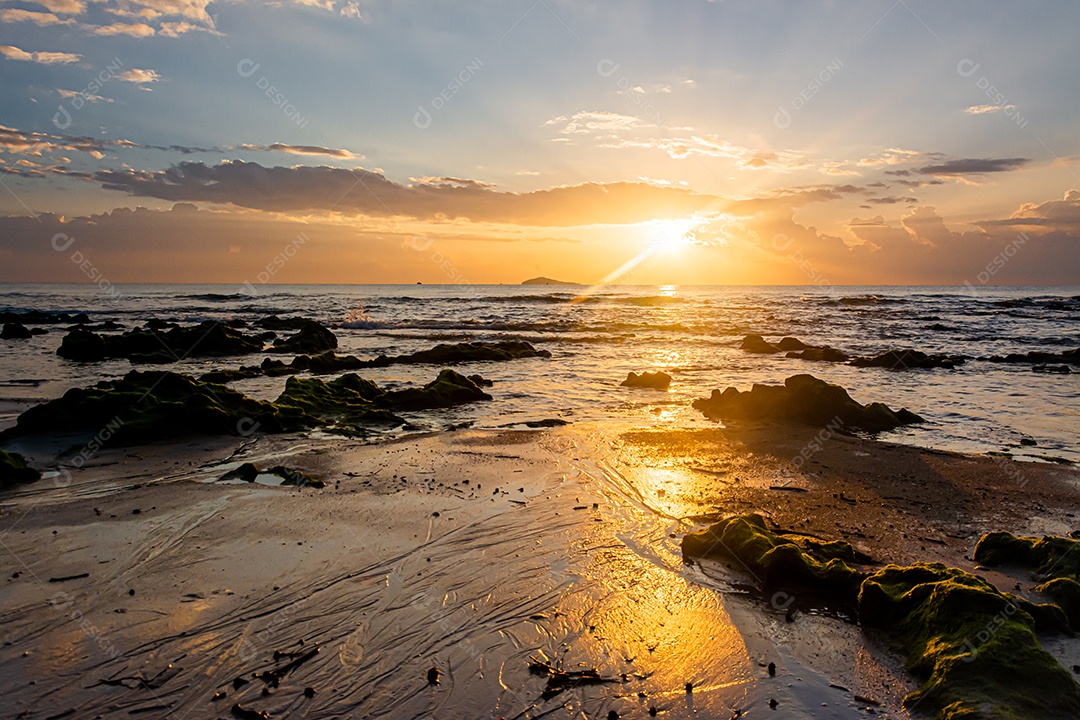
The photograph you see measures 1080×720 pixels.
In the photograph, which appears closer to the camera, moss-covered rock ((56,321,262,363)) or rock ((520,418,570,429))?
rock ((520,418,570,429))

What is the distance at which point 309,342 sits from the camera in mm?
29750

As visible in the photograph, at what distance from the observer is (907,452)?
37.3ft

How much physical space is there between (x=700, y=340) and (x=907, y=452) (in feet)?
83.8

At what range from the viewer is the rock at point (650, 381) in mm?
18875

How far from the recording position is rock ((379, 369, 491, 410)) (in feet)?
51.6

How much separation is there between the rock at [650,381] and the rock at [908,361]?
1095 centimetres

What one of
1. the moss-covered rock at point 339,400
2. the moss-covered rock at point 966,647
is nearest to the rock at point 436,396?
the moss-covered rock at point 339,400

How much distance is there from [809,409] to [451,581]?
1070 centimetres

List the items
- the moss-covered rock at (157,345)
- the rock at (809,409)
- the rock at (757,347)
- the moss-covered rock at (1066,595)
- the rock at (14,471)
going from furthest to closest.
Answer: the rock at (757,347) → the moss-covered rock at (157,345) → the rock at (809,409) → the rock at (14,471) → the moss-covered rock at (1066,595)

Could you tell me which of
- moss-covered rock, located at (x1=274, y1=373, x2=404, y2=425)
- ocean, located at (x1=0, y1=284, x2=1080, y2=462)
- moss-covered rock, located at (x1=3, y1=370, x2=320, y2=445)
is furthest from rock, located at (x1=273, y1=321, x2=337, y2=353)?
moss-covered rock, located at (x1=3, y1=370, x2=320, y2=445)

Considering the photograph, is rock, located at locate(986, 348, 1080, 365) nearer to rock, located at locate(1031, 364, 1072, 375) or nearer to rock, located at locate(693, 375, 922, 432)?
rock, located at locate(1031, 364, 1072, 375)

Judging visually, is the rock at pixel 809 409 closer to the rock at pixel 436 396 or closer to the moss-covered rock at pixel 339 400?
the rock at pixel 436 396

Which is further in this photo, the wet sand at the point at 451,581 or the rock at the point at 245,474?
the rock at the point at 245,474

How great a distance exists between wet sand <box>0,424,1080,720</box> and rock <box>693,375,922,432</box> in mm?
2748
